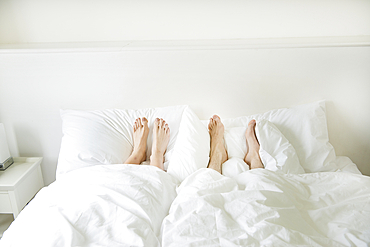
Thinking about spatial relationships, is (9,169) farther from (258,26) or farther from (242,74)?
(258,26)

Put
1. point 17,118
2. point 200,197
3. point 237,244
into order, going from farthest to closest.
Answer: point 17,118 → point 200,197 → point 237,244

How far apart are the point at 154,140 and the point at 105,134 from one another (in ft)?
0.91

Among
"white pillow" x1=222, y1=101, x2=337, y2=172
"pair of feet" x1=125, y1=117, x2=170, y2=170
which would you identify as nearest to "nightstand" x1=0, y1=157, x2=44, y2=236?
"pair of feet" x1=125, y1=117, x2=170, y2=170

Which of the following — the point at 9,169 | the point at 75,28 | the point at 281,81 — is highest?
the point at 75,28

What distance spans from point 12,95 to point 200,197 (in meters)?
1.39

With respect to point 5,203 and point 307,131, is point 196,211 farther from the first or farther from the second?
point 5,203

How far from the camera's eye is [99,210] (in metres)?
1.04

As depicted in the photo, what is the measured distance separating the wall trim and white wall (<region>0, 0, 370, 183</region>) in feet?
0.05

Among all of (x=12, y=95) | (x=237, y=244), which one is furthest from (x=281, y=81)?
(x=12, y=95)

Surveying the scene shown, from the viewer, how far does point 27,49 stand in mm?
1585

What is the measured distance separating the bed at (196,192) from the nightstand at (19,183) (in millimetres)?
289

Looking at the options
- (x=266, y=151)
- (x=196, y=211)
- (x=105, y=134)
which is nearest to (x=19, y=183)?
(x=105, y=134)

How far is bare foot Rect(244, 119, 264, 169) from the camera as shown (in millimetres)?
1461

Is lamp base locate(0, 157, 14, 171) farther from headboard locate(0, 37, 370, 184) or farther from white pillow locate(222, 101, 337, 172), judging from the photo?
white pillow locate(222, 101, 337, 172)
